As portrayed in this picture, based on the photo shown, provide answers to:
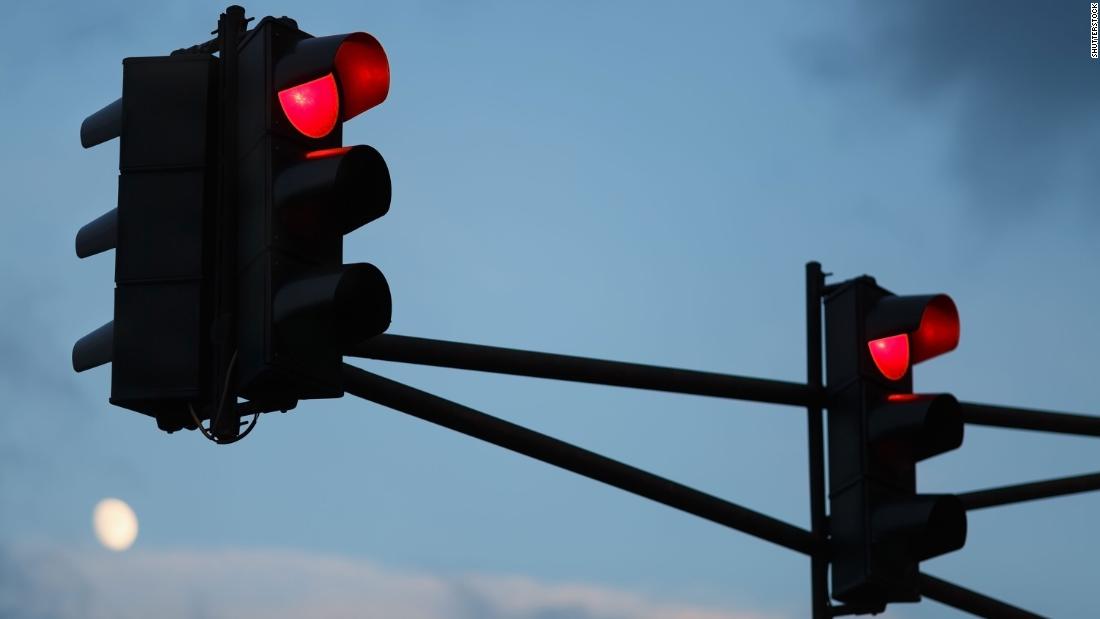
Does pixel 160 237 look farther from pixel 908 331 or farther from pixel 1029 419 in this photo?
pixel 1029 419

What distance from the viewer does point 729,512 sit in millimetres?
9109

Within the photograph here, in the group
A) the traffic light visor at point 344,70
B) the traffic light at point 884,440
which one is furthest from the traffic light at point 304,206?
the traffic light at point 884,440

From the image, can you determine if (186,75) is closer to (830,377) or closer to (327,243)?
(327,243)

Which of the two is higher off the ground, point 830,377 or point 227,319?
point 830,377

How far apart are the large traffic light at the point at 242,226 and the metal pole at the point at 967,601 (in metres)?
4.18

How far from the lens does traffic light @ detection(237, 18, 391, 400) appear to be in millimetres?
6375

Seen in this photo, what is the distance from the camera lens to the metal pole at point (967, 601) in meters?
9.58

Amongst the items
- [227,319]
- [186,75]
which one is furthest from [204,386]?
[186,75]

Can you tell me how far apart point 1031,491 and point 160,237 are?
19.9 ft

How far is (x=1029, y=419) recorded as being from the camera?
10844mm

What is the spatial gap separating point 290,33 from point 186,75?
45cm

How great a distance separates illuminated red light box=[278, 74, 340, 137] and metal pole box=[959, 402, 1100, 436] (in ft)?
15.5

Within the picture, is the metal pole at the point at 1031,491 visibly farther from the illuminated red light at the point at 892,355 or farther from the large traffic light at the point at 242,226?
the large traffic light at the point at 242,226

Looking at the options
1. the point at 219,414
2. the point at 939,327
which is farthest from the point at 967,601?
the point at 219,414
